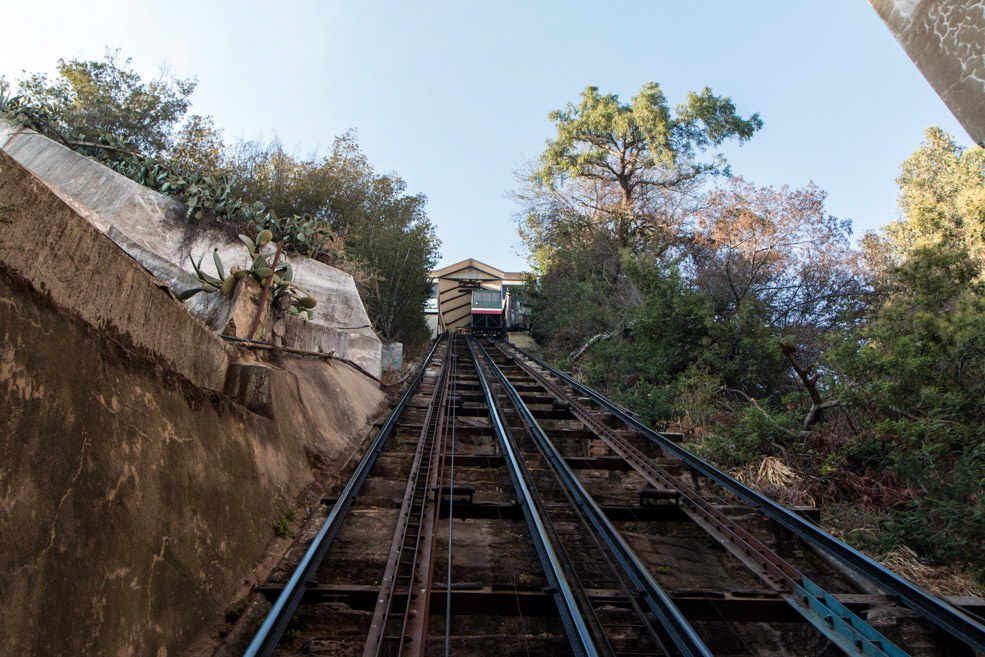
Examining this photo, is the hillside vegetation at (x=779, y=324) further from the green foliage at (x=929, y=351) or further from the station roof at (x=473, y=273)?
the station roof at (x=473, y=273)

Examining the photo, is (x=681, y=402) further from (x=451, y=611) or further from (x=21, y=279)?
(x=21, y=279)

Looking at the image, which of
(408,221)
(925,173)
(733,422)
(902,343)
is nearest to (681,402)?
(733,422)

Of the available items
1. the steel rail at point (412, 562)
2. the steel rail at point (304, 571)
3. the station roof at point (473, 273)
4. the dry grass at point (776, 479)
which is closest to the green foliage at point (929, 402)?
the dry grass at point (776, 479)

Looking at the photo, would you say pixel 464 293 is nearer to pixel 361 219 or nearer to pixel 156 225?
pixel 361 219

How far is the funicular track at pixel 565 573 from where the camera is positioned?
286 cm

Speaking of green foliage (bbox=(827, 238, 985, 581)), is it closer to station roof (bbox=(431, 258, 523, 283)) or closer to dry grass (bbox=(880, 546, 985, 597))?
dry grass (bbox=(880, 546, 985, 597))

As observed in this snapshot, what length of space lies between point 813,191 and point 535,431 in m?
10.2

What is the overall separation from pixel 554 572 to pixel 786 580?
4.44ft

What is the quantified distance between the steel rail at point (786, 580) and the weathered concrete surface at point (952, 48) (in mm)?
3543

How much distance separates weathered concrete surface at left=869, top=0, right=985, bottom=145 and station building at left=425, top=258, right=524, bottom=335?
80.6 feet

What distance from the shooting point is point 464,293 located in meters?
33.7

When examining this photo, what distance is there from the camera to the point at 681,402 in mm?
9406

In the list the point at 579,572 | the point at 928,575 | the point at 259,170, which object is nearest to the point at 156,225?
the point at 259,170

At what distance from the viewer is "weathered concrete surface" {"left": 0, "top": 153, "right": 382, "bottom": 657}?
208 cm
